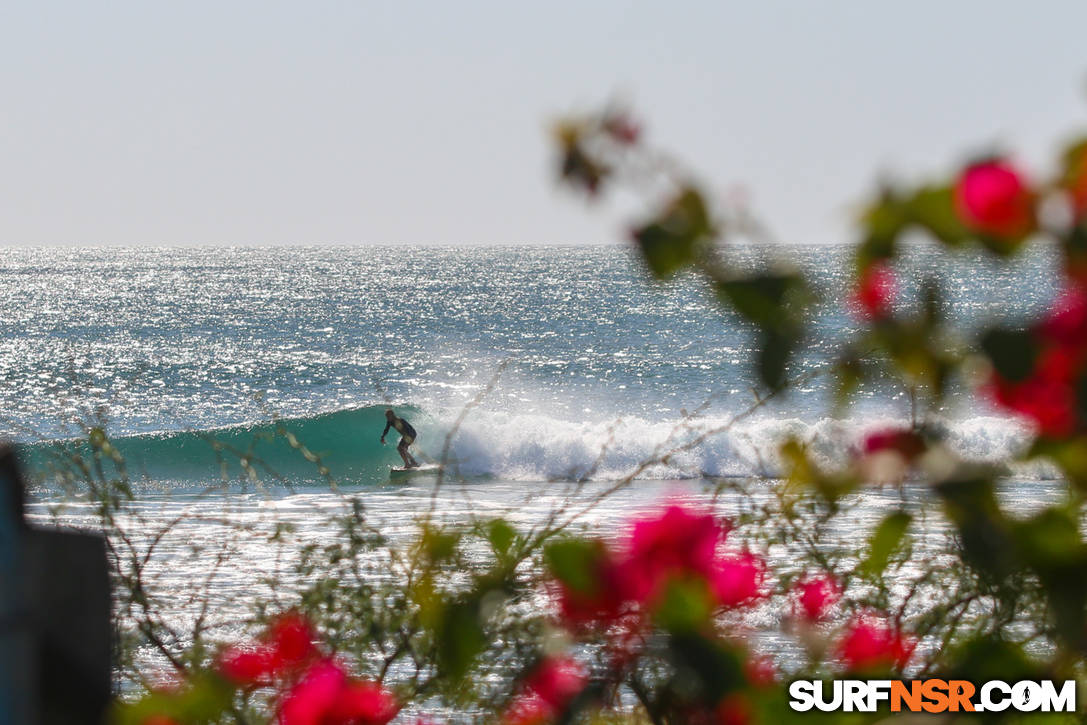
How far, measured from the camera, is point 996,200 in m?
1.04

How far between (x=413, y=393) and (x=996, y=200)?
4239 centimetres

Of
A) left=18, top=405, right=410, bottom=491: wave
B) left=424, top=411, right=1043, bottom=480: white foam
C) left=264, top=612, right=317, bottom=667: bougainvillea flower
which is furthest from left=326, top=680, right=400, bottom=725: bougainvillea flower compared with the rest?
left=424, top=411, right=1043, bottom=480: white foam

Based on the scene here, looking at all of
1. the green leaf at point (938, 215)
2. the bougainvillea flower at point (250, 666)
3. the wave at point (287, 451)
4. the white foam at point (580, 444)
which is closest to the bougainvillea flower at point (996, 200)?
the green leaf at point (938, 215)

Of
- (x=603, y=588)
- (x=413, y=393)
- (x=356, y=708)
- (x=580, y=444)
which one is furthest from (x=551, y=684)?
(x=413, y=393)

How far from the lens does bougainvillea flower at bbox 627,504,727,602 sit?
3.62ft

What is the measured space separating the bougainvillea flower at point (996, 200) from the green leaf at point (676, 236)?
0.92 feet

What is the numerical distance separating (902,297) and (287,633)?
1061 millimetres

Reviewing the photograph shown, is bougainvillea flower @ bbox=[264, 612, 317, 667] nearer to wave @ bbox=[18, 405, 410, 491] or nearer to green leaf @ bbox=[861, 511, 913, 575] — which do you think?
green leaf @ bbox=[861, 511, 913, 575]

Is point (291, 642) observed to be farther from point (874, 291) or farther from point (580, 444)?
point (580, 444)

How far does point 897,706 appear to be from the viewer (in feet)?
4.69

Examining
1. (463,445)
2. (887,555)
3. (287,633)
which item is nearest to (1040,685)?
(887,555)

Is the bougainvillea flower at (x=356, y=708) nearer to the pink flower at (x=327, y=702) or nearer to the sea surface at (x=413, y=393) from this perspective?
the pink flower at (x=327, y=702)

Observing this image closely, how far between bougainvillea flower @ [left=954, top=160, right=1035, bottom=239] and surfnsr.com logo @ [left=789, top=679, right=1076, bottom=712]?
21.4 inches

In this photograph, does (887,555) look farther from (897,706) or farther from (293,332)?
(293,332)
